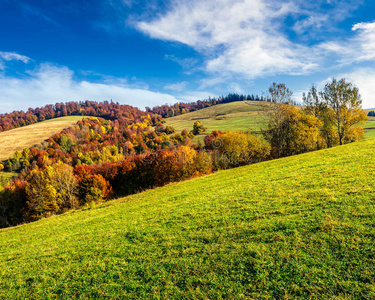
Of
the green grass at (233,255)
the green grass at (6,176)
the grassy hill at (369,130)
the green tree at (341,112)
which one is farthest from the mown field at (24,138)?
the grassy hill at (369,130)

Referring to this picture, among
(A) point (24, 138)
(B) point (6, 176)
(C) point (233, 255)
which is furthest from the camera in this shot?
(A) point (24, 138)

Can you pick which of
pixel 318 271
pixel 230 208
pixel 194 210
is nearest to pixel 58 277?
pixel 194 210

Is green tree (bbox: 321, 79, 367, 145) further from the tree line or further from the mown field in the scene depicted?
the mown field

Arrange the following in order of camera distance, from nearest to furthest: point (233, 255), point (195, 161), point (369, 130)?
point (233, 255), point (195, 161), point (369, 130)

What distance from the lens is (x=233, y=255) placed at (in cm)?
659

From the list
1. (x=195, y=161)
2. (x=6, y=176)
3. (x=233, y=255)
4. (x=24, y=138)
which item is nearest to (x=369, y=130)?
(x=195, y=161)

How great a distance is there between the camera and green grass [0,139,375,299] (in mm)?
5152

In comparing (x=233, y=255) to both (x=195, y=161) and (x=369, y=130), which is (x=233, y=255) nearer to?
(x=195, y=161)

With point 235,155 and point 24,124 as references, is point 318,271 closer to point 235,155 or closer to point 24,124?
point 235,155

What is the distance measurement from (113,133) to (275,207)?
16831 centimetres

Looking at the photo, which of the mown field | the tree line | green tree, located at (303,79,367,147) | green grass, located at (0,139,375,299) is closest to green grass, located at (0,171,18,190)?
the mown field

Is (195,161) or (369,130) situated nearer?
(195,161)

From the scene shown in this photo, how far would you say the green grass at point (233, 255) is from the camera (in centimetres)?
515

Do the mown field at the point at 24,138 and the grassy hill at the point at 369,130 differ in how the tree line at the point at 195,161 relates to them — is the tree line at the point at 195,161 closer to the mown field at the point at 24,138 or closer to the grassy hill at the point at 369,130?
the grassy hill at the point at 369,130
